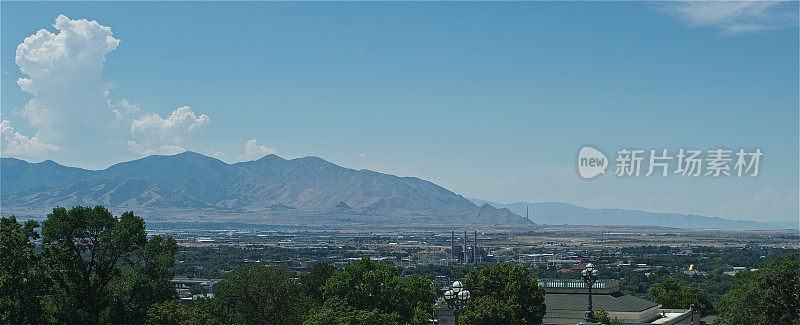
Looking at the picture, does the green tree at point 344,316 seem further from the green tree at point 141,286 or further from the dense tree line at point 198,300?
the green tree at point 141,286

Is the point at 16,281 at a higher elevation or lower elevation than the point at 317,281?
higher

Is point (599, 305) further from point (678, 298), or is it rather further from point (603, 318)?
point (678, 298)

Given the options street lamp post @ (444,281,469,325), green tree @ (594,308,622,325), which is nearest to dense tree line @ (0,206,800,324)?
green tree @ (594,308,622,325)

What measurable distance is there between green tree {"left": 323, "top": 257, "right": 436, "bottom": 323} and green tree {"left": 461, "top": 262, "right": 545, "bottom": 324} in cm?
551

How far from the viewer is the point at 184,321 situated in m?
53.1

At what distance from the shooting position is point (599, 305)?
6650 cm

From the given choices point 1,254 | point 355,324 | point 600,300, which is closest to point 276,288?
point 355,324

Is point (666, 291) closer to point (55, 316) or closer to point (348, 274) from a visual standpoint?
point (348, 274)

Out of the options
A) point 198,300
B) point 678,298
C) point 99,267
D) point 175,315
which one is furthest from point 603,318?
point 99,267

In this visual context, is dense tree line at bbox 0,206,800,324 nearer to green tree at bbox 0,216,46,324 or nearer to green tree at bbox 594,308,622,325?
green tree at bbox 594,308,622,325

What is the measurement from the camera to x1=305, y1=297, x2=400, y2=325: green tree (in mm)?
52031

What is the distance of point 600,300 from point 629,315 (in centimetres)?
344

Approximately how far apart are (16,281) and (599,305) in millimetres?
44277

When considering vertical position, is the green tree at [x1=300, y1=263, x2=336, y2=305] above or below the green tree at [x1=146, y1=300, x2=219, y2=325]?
above
